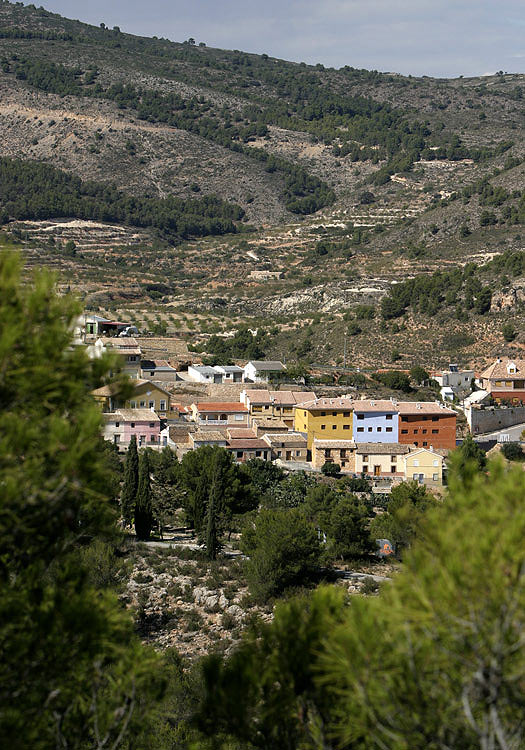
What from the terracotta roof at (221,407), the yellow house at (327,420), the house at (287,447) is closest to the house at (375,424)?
the yellow house at (327,420)

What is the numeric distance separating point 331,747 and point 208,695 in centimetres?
111

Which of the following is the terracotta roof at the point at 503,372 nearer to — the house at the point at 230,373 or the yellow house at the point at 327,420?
the yellow house at the point at 327,420

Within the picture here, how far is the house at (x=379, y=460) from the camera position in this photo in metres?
40.9

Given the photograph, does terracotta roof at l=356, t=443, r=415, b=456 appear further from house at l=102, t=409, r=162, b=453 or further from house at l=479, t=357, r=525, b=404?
house at l=479, t=357, r=525, b=404

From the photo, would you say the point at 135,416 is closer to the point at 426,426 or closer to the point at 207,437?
the point at 207,437

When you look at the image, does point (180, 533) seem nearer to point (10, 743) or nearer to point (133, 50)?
point (10, 743)

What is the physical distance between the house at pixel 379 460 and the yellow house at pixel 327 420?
1.70 metres

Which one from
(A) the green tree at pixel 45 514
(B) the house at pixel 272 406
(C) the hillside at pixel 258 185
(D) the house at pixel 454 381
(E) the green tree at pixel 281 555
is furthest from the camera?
(C) the hillside at pixel 258 185

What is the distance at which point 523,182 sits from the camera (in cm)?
8369

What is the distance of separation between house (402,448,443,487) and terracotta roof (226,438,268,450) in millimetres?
6516

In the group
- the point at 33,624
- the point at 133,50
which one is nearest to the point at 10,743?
the point at 33,624

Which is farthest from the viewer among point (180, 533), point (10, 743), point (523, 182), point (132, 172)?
point (132, 172)

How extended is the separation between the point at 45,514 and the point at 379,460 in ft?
118

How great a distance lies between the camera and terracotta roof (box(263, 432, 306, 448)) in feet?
132
